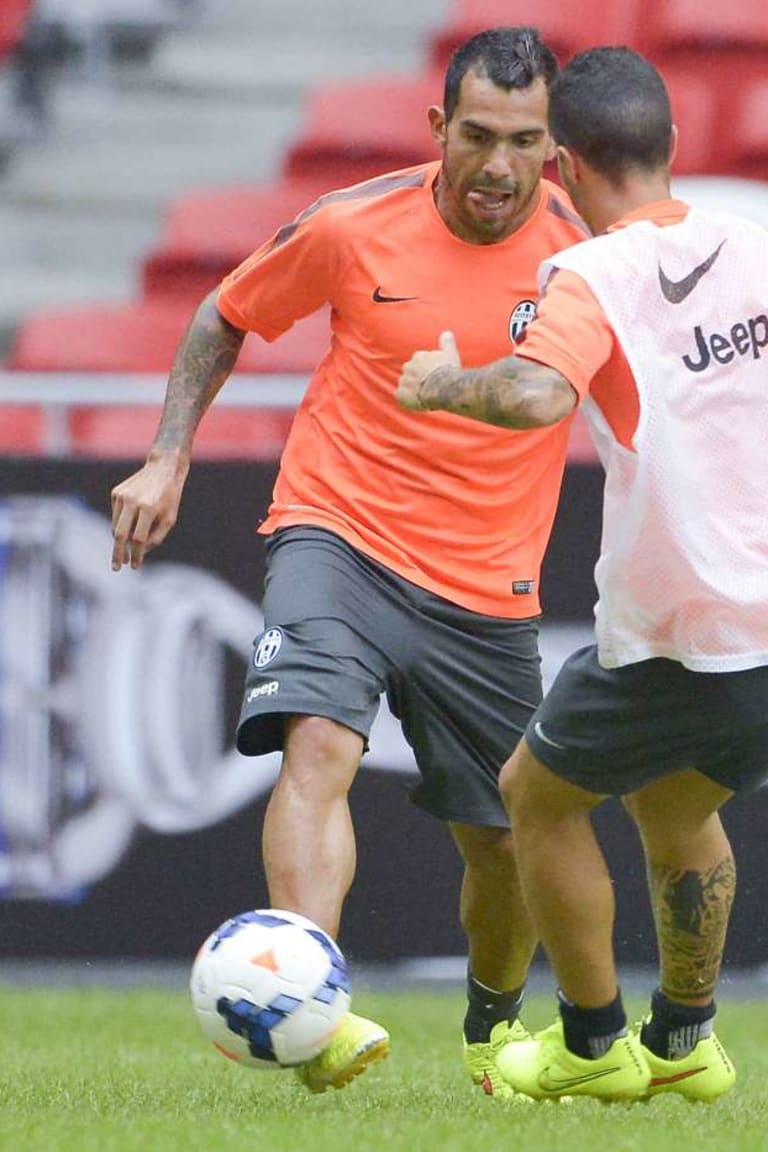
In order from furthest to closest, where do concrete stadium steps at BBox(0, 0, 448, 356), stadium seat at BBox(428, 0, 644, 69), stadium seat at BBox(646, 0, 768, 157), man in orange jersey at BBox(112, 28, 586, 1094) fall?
1. concrete stadium steps at BBox(0, 0, 448, 356)
2. stadium seat at BBox(428, 0, 644, 69)
3. stadium seat at BBox(646, 0, 768, 157)
4. man in orange jersey at BBox(112, 28, 586, 1094)

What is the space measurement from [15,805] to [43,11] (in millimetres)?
7560

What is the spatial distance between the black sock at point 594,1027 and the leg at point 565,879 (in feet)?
0.07

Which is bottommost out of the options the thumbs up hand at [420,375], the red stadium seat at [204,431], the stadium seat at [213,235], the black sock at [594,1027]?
the stadium seat at [213,235]

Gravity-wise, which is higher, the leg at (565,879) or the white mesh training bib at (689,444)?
the white mesh training bib at (689,444)

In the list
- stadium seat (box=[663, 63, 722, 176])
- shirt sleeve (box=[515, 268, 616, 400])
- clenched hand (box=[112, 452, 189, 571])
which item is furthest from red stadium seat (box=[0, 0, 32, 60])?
shirt sleeve (box=[515, 268, 616, 400])

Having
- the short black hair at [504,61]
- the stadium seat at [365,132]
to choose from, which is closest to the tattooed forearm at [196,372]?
the short black hair at [504,61]

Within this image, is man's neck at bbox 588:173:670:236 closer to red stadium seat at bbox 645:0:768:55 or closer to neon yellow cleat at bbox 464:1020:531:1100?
neon yellow cleat at bbox 464:1020:531:1100

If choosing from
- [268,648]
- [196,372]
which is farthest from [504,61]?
[268,648]

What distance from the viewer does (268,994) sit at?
14.8 ft

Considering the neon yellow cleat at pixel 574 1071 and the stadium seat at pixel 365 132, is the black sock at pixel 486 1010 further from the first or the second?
the stadium seat at pixel 365 132

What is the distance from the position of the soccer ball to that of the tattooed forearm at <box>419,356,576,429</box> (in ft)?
3.66

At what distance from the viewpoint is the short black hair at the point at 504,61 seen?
530cm

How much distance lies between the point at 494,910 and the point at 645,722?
1168 mm

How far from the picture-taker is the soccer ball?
4.52 metres
